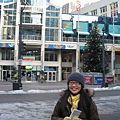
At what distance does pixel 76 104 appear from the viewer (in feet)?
10.5

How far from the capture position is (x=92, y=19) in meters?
64.8

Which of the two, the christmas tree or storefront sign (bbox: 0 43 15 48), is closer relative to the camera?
the christmas tree

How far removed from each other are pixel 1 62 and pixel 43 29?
11261 millimetres

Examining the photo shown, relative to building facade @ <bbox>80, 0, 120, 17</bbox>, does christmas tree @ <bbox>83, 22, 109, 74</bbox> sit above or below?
below

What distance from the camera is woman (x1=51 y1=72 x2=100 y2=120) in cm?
320

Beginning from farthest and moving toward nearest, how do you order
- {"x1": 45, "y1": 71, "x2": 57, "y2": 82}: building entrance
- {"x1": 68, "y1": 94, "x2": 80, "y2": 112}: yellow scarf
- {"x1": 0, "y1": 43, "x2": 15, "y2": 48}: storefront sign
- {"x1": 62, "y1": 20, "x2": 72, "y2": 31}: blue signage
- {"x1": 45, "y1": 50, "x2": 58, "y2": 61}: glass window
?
{"x1": 62, "y1": 20, "x2": 72, "y2": 31}: blue signage < {"x1": 45, "y1": 50, "x2": 58, "y2": 61}: glass window < {"x1": 45, "y1": 71, "x2": 57, "y2": 82}: building entrance < {"x1": 0, "y1": 43, "x2": 15, "y2": 48}: storefront sign < {"x1": 68, "y1": 94, "x2": 80, "y2": 112}: yellow scarf

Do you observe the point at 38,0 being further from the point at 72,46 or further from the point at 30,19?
the point at 72,46

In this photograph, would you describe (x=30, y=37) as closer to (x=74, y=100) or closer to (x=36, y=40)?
(x=36, y=40)

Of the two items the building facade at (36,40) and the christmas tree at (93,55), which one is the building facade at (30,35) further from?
the christmas tree at (93,55)

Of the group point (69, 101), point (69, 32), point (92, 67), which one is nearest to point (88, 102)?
point (69, 101)

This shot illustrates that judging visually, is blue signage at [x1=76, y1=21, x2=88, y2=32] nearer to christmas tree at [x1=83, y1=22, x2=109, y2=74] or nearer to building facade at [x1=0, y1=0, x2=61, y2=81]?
building facade at [x1=0, y1=0, x2=61, y2=81]

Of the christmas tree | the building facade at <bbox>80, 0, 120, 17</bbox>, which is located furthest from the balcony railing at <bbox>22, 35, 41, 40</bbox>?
the building facade at <bbox>80, 0, 120, 17</bbox>

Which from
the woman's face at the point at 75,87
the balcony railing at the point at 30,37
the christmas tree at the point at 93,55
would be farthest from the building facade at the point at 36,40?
the woman's face at the point at 75,87

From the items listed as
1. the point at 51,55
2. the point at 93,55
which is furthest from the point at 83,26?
the point at 93,55
